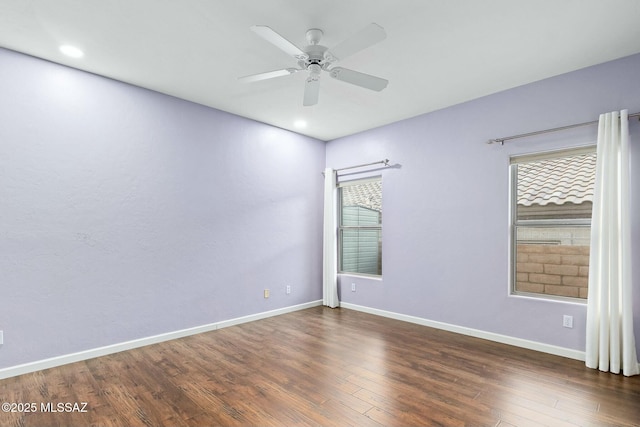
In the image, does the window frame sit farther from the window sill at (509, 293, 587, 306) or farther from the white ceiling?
the window sill at (509, 293, 587, 306)

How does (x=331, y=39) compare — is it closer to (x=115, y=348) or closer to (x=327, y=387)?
(x=327, y=387)

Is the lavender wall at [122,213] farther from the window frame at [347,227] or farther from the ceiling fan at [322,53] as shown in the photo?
the ceiling fan at [322,53]

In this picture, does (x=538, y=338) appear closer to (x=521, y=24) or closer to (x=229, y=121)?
(x=521, y=24)

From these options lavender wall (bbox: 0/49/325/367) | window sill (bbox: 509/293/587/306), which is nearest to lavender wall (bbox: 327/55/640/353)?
window sill (bbox: 509/293/587/306)

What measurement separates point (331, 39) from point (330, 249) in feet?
10.8

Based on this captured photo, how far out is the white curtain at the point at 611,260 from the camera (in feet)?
9.11

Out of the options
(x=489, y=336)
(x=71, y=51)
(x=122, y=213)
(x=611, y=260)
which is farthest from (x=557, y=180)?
(x=71, y=51)

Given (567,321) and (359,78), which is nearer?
(359,78)

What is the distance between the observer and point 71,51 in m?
2.84

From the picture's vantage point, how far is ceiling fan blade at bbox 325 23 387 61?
2.06m

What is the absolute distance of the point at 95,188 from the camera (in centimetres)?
324

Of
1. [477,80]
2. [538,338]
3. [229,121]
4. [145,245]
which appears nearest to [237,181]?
[229,121]

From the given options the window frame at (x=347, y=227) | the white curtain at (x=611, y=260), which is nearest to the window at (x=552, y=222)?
the white curtain at (x=611, y=260)

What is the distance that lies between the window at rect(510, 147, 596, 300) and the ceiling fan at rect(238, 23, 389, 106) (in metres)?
2.13
